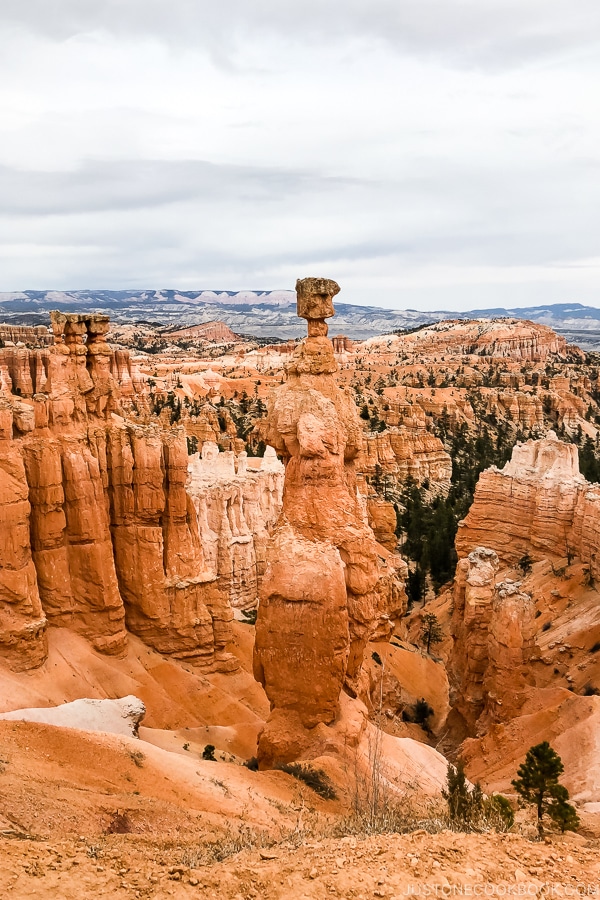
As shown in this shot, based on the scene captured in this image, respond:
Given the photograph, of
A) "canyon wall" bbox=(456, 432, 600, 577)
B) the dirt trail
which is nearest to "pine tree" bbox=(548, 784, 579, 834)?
the dirt trail

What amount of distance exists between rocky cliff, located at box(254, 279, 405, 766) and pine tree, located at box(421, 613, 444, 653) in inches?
655

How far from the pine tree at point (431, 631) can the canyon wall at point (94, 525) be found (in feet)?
42.5

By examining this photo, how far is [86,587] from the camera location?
18688 mm

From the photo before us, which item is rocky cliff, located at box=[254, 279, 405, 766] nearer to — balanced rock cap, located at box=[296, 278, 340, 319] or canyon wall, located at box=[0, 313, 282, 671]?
balanced rock cap, located at box=[296, 278, 340, 319]

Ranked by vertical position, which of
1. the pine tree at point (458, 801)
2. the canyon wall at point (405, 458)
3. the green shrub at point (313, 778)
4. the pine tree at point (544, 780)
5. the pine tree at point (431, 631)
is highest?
the pine tree at point (458, 801)

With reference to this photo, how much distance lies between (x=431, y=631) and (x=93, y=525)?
18.5m

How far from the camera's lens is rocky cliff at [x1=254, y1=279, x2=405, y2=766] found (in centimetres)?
1367

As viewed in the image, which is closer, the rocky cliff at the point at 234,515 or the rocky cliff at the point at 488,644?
the rocky cliff at the point at 488,644

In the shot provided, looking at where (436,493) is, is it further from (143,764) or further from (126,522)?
(143,764)

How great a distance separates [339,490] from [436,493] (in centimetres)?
4814

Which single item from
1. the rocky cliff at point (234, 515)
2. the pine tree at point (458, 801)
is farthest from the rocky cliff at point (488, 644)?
the pine tree at point (458, 801)

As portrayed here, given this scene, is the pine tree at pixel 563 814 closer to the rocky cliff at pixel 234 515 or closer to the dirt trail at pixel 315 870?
the dirt trail at pixel 315 870

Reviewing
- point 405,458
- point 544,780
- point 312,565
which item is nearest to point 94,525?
point 312,565

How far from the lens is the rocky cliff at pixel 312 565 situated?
13.7 m
